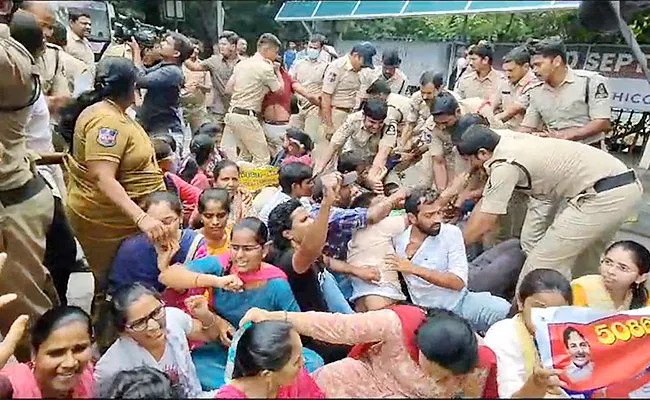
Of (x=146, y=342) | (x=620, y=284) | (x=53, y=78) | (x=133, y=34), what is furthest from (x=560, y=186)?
(x=133, y=34)

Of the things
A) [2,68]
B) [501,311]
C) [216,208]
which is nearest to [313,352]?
[216,208]

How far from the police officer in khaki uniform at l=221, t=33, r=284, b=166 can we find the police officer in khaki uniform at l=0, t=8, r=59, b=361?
3.38 m

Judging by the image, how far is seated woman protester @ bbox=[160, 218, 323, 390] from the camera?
9.29ft

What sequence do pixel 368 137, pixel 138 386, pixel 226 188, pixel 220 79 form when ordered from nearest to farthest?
1. pixel 138 386
2. pixel 226 188
3. pixel 368 137
4. pixel 220 79

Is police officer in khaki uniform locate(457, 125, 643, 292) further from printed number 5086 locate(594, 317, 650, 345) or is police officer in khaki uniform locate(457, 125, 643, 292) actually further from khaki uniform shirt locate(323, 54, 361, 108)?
khaki uniform shirt locate(323, 54, 361, 108)

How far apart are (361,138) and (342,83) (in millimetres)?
1819

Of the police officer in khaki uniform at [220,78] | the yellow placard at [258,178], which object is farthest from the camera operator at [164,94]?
the police officer in khaki uniform at [220,78]

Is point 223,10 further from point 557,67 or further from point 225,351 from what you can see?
point 557,67

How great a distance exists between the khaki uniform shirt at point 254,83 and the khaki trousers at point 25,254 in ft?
11.5

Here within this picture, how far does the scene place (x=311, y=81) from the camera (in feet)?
27.0

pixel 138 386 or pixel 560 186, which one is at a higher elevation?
pixel 138 386

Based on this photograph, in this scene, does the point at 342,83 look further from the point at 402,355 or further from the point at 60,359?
the point at 60,359

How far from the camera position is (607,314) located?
2.60 meters

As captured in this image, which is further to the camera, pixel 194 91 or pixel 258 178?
pixel 194 91
